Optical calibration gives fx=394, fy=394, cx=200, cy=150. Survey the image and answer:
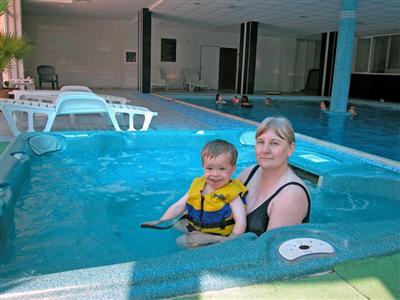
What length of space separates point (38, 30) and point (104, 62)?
10.4 feet

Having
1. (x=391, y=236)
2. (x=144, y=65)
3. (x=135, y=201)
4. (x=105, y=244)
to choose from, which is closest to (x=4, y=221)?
(x=105, y=244)

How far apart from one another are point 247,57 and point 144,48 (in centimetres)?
451

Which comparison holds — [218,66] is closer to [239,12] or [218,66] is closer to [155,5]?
[239,12]

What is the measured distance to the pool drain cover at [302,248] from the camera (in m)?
1.66

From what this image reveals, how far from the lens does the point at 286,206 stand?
204 cm

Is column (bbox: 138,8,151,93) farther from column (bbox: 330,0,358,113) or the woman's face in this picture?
the woman's face

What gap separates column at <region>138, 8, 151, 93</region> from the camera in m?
14.8

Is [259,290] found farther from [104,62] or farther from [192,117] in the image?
[104,62]

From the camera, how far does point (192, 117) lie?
25.8ft

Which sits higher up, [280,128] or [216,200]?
[280,128]

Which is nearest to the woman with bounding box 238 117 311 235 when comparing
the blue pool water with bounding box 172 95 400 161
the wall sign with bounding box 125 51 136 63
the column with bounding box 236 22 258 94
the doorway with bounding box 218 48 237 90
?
the blue pool water with bounding box 172 95 400 161

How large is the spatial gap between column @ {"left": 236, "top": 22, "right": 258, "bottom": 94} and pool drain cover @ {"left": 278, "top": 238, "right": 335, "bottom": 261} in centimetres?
1548

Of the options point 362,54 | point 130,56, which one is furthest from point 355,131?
point 130,56

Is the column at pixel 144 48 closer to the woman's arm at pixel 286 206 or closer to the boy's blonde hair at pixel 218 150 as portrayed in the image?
the boy's blonde hair at pixel 218 150
